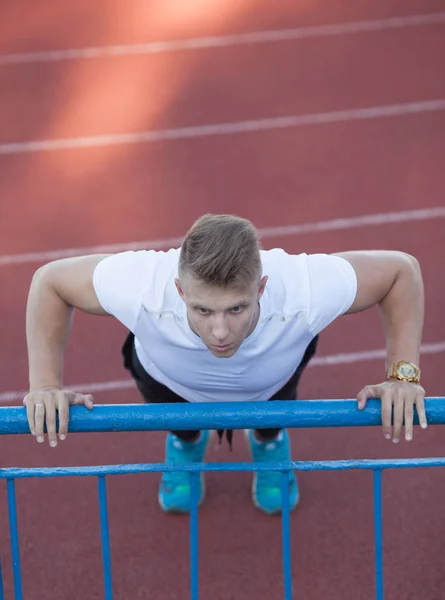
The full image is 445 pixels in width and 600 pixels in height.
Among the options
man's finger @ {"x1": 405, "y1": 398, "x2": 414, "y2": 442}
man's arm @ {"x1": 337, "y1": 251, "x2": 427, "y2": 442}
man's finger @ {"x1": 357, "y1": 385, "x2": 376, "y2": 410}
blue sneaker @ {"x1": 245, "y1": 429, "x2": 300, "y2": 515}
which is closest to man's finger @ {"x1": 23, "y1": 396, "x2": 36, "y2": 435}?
man's finger @ {"x1": 357, "y1": 385, "x2": 376, "y2": 410}

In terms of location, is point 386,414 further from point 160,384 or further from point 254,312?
point 160,384

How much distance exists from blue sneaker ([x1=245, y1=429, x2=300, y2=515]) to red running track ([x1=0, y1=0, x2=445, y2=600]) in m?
0.06

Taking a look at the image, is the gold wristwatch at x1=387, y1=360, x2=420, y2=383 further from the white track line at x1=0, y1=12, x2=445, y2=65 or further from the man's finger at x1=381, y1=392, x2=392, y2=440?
the white track line at x1=0, y1=12, x2=445, y2=65

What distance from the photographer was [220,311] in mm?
2434

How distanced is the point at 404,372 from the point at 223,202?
3448mm

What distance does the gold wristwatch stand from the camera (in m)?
2.56

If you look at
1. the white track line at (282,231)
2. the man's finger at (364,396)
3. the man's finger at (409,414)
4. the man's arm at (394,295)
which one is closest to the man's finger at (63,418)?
the man's finger at (364,396)

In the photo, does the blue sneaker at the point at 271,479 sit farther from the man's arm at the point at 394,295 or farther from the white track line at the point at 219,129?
the white track line at the point at 219,129

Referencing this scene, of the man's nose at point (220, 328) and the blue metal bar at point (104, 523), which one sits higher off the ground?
the man's nose at point (220, 328)

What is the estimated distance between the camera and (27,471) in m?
2.47

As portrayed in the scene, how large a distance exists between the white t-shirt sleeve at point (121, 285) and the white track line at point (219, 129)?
372 cm

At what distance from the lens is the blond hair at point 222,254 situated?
238cm

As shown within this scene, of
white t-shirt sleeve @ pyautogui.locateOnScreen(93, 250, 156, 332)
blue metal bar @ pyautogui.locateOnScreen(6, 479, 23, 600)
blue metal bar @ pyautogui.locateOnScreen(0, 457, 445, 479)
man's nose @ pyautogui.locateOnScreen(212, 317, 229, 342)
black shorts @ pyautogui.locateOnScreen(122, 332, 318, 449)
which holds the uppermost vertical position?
white t-shirt sleeve @ pyautogui.locateOnScreen(93, 250, 156, 332)

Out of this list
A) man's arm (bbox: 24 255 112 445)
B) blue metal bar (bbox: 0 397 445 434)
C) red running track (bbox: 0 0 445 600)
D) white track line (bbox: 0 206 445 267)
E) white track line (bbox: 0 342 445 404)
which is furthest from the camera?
white track line (bbox: 0 206 445 267)
